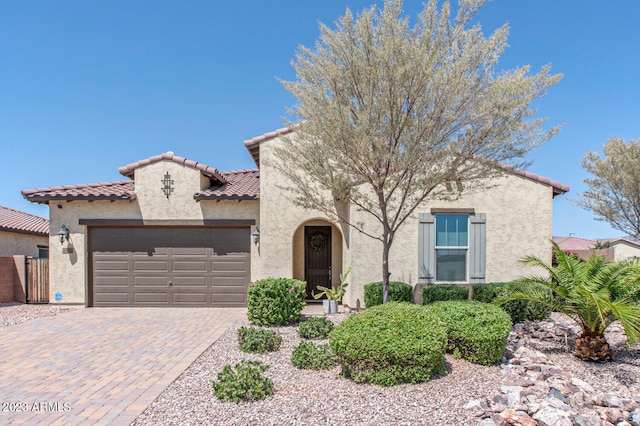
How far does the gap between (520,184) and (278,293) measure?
7.15 metres

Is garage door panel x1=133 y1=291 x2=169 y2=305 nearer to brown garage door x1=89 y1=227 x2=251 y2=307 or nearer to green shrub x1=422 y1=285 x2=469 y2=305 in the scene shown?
brown garage door x1=89 y1=227 x2=251 y2=307

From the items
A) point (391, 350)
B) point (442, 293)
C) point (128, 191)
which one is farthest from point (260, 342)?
point (128, 191)

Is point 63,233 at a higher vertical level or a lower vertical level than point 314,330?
higher

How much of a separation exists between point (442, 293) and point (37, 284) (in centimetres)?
1292

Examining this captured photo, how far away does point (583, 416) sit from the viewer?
4.63m

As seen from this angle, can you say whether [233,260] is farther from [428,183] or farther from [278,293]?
[428,183]

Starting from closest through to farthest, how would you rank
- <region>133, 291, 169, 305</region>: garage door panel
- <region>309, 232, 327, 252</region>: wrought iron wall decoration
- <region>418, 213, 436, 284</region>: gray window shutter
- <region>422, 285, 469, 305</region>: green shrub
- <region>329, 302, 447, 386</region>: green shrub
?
<region>329, 302, 447, 386</region>: green shrub
<region>422, 285, 469, 305</region>: green shrub
<region>418, 213, 436, 284</region>: gray window shutter
<region>133, 291, 169, 305</region>: garage door panel
<region>309, 232, 327, 252</region>: wrought iron wall decoration

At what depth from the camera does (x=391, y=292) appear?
10.1m

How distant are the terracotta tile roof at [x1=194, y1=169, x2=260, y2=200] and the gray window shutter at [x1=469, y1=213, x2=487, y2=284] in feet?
20.4

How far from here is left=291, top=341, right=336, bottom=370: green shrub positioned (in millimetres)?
6196

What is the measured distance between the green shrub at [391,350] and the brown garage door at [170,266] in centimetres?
728

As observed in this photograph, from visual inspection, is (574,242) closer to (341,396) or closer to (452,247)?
(452,247)

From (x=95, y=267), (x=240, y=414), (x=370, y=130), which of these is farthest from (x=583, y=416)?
(x=95, y=267)

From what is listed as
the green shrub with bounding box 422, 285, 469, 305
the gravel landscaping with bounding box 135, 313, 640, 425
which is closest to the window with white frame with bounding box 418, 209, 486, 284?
the green shrub with bounding box 422, 285, 469, 305
